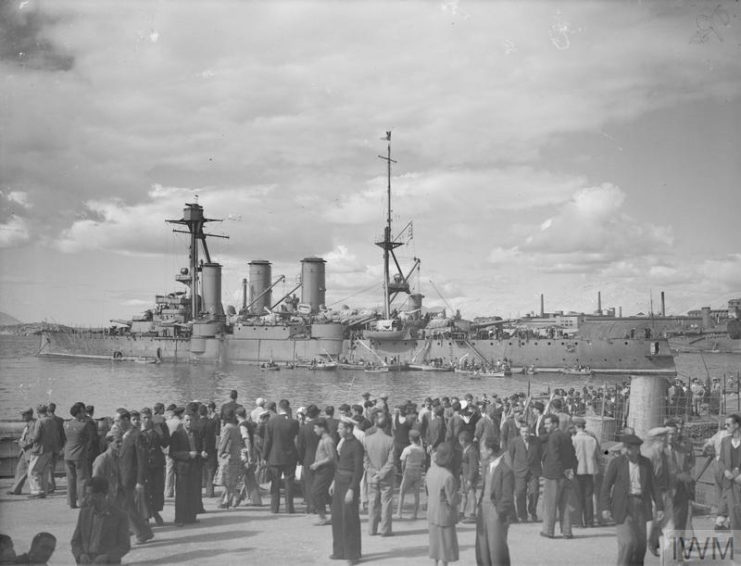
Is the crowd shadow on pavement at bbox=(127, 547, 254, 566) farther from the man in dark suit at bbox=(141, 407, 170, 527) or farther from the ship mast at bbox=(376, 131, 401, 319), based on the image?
the ship mast at bbox=(376, 131, 401, 319)

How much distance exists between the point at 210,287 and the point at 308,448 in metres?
60.2

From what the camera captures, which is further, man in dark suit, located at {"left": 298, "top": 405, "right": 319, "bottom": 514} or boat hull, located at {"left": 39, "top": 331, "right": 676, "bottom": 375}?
boat hull, located at {"left": 39, "top": 331, "right": 676, "bottom": 375}

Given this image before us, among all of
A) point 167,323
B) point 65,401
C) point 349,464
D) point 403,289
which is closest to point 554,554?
point 349,464

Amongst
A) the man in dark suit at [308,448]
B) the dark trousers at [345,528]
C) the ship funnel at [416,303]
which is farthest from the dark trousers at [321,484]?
the ship funnel at [416,303]

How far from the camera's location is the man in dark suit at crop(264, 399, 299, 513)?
311 inches

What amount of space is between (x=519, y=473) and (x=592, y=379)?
39642 mm

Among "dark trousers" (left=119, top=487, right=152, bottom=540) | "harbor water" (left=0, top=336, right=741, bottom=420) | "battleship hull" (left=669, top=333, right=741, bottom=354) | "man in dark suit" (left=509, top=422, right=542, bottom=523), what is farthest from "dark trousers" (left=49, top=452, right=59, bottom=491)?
"battleship hull" (left=669, top=333, right=741, bottom=354)

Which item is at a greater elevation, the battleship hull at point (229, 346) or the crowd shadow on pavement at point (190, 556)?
the battleship hull at point (229, 346)

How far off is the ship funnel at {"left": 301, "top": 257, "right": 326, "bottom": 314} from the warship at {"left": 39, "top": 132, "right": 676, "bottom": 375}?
0.34ft

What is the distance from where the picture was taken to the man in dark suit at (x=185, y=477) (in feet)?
24.1

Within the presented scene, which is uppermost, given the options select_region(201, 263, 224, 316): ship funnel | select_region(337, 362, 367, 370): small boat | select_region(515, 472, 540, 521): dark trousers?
select_region(201, 263, 224, 316): ship funnel

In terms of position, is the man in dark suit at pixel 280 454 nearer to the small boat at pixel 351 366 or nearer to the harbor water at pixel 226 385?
the harbor water at pixel 226 385

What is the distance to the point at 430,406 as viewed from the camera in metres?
10.0

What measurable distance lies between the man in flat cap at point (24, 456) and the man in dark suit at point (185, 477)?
7.56ft
